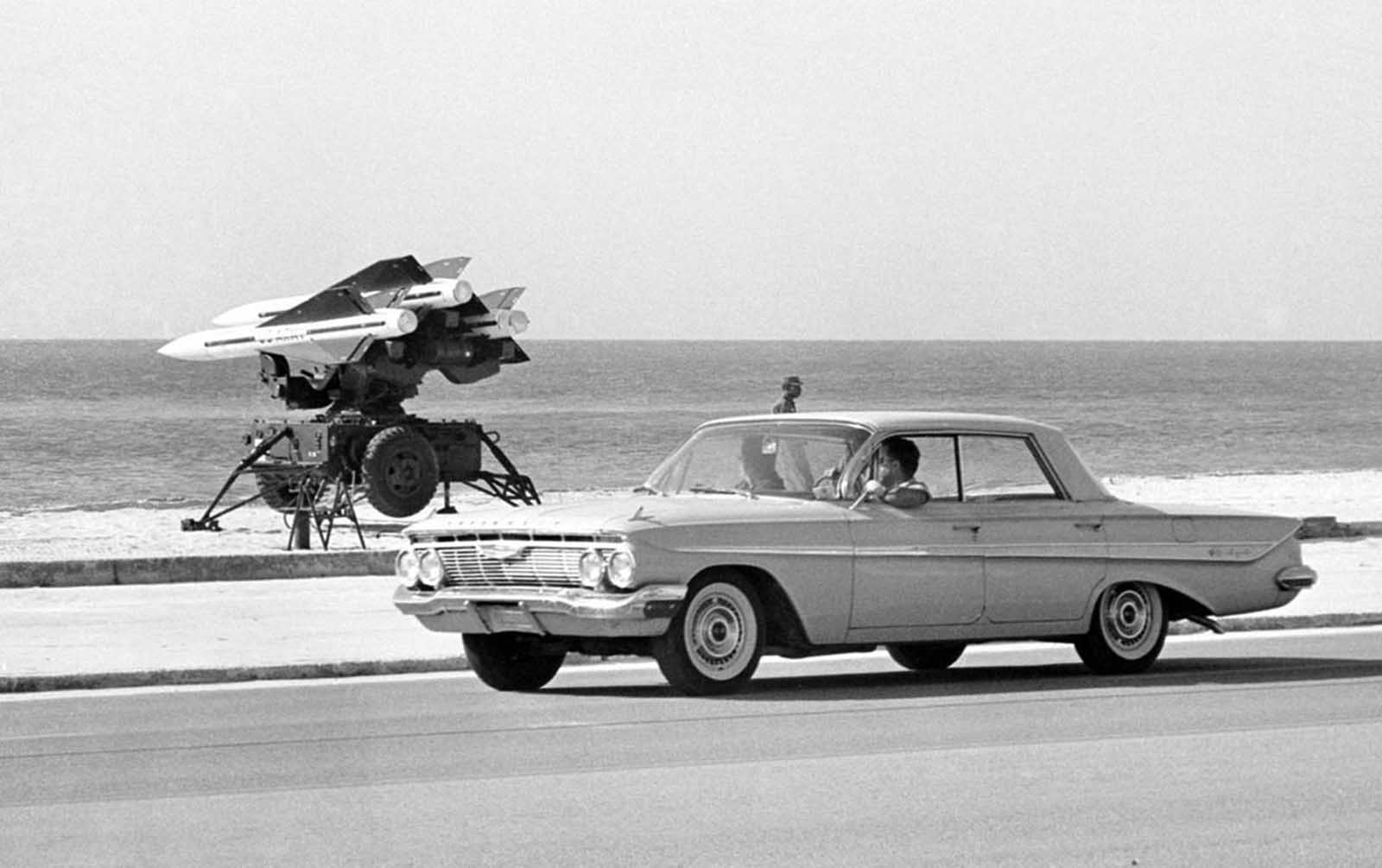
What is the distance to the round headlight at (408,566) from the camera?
13031 mm

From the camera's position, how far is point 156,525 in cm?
2986

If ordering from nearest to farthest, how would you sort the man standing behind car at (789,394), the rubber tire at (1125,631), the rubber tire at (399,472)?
the rubber tire at (1125,631) < the man standing behind car at (789,394) < the rubber tire at (399,472)

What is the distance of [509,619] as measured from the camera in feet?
40.7

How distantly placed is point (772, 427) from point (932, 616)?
146 cm

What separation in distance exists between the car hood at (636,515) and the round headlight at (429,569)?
4.6 inches

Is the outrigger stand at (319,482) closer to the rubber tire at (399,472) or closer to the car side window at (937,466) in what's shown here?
the rubber tire at (399,472)

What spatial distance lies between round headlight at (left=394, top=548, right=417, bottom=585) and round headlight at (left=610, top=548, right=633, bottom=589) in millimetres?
1481

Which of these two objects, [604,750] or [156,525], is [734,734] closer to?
[604,750]

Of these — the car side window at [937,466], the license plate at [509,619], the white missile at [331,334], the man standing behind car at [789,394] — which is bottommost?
the license plate at [509,619]

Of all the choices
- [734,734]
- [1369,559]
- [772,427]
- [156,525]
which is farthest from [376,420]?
[734,734]

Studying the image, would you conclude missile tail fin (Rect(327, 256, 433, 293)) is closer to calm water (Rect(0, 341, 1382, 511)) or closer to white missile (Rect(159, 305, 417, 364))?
white missile (Rect(159, 305, 417, 364))

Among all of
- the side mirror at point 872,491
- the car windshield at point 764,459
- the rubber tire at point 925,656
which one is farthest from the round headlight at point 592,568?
the rubber tire at point 925,656

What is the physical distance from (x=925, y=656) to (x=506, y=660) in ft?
8.85

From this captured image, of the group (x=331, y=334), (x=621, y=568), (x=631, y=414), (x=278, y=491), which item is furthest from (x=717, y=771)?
(x=631, y=414)
